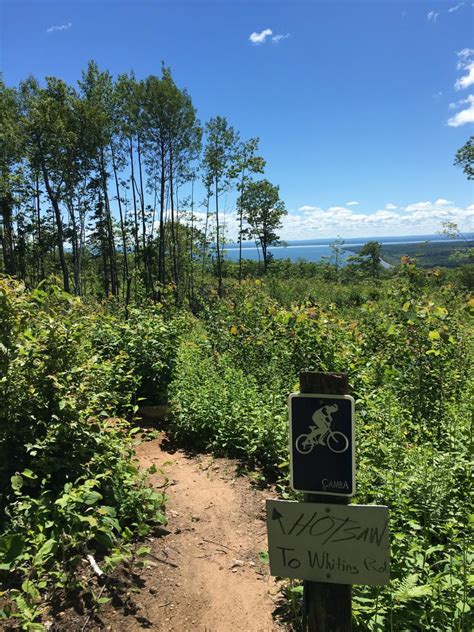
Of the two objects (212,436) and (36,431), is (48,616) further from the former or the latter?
(212,436)

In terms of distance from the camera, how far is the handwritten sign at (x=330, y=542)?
1337mm

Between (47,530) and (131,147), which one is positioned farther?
(131,147)

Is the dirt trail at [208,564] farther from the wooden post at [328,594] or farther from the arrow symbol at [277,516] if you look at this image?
the arrow symbol at [277,516]

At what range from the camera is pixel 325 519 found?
4.54 ft

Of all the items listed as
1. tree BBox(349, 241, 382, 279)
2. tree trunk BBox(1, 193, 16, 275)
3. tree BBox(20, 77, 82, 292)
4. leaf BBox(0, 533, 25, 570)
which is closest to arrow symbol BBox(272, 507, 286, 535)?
leaf BBox(0, 533, 25, 570)

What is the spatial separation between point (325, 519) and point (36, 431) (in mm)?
2221

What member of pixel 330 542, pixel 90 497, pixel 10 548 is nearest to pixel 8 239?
pixel 90 497

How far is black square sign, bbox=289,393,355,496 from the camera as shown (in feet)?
4.51

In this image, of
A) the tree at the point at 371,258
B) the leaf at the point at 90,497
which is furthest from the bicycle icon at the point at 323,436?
the tree at the point at 371,258

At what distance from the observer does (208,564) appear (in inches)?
116

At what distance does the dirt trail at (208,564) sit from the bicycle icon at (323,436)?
1.65 metres

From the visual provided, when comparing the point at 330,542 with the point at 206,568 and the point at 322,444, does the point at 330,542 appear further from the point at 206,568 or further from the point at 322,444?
the point at 206,568

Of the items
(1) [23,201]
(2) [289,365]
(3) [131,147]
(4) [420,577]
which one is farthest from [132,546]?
(1) [23,201]

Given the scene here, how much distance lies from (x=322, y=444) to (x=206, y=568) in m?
2.08
